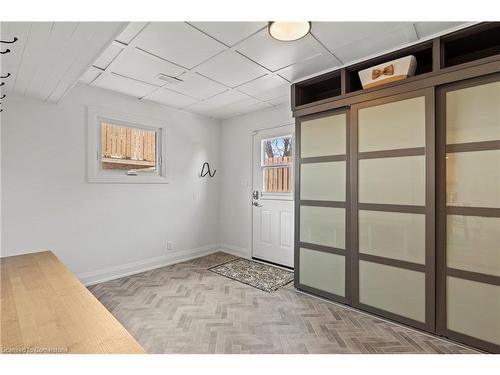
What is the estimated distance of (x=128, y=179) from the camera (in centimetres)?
352

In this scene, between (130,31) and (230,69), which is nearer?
(130,31)

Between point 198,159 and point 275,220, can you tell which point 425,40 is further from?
point 198,159

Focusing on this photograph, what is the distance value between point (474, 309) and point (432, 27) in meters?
2.24

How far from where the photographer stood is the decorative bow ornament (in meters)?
2.30

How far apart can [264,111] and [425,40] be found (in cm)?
238

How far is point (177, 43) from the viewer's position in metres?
2.17

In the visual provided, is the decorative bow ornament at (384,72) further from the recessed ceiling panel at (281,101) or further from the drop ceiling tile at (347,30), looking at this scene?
the recessed ceiling panel at (281,101)

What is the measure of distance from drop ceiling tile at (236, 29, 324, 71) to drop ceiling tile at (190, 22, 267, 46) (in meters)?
0.08

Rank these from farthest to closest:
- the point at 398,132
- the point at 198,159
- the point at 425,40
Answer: the point at 198,159 → the point at 398,132 → the point at 425,40

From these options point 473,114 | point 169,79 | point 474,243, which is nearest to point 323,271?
point 474,243

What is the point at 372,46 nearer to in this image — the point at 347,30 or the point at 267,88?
the point at 347,30

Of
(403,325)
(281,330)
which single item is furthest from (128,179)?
(403,325)

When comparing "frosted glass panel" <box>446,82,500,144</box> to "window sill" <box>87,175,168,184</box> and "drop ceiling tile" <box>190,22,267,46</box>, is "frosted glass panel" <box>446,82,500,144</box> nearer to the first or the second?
"drop ceiling tile" <box>190,22,267,46</box>

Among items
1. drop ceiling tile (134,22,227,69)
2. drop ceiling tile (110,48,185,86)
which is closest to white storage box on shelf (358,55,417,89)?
drop ceiling tile (134,22,227,69)
